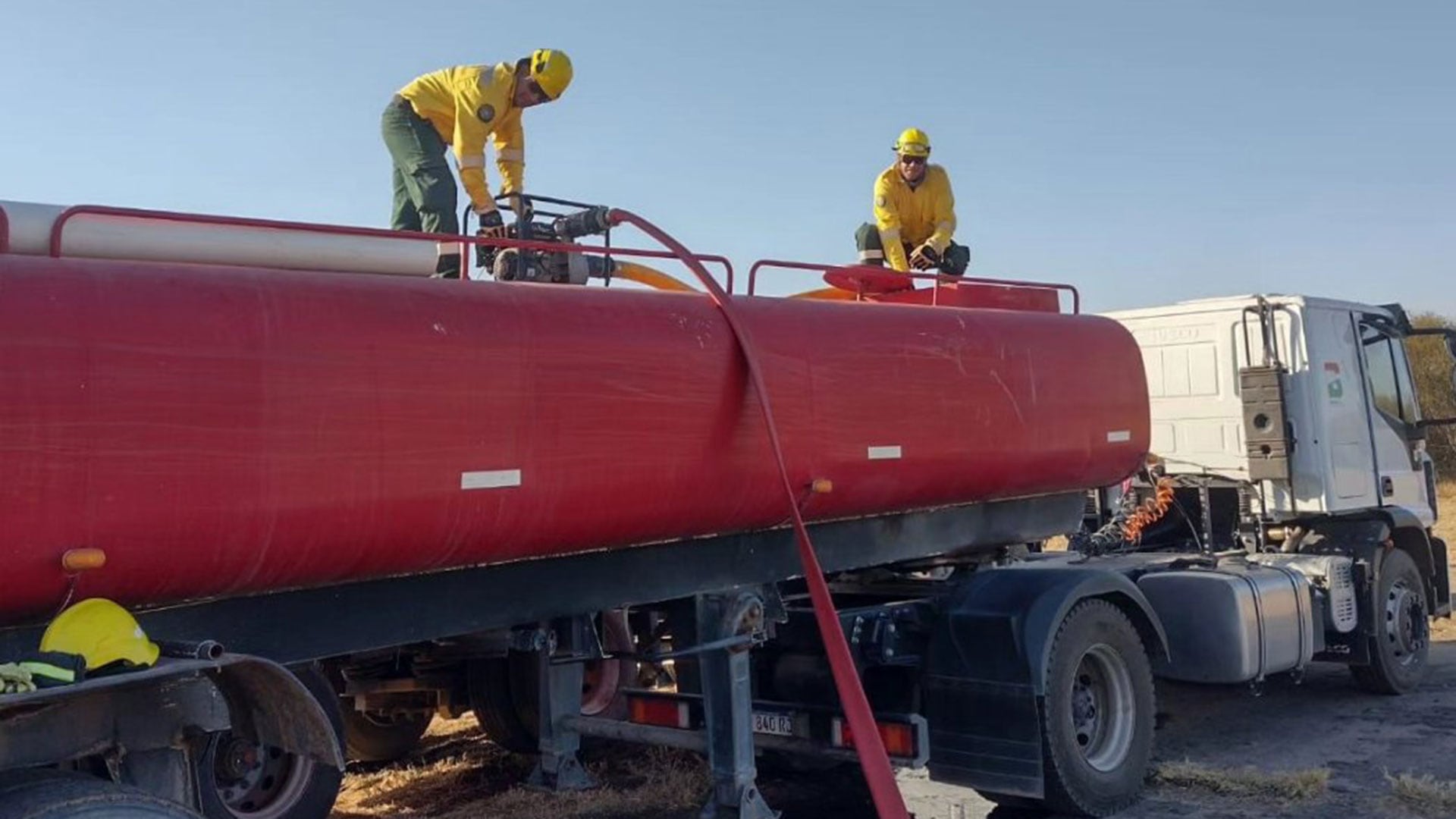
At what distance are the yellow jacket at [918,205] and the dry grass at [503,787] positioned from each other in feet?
10.8

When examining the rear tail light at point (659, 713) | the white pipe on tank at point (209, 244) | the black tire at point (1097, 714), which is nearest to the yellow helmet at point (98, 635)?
the white pipe on tank at point (209, 244)

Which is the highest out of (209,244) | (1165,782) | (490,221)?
(490,221)

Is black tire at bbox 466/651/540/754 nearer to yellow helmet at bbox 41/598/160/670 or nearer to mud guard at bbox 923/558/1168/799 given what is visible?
mud guard at bbox 923/558/1168/799

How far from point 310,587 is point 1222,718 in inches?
259

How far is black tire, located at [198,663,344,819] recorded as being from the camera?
493 cm

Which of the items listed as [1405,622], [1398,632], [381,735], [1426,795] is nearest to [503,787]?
[381,735]

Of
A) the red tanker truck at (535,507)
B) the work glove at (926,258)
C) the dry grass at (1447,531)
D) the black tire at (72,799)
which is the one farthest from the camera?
the dry grass at (1447,531)

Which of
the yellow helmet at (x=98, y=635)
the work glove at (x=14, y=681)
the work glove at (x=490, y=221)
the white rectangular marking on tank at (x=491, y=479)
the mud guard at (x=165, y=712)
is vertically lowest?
the mud guard at (x=165, y=712)

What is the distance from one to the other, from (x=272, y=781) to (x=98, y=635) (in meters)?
2.35

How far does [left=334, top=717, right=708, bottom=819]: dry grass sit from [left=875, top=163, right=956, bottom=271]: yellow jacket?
3.29m

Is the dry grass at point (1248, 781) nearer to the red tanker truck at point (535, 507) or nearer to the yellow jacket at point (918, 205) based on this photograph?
the red tanker truck at point (535, 507)

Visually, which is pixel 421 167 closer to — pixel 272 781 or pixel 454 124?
pixel 454 124

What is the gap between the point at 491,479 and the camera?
3926 mm

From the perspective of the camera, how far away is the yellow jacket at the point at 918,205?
7.97 m
